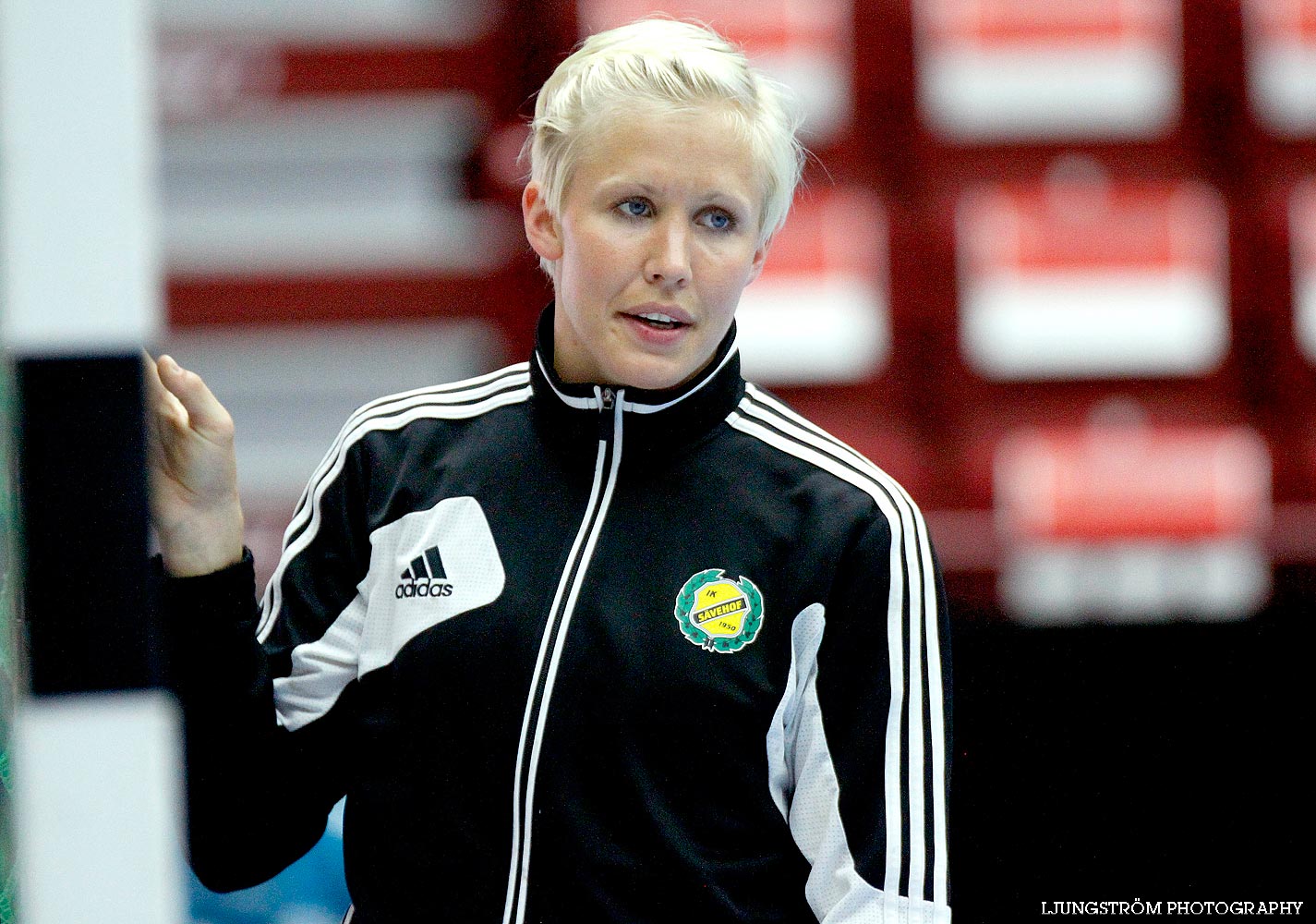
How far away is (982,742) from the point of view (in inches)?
75.9

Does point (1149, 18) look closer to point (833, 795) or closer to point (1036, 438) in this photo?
point (1036, 438)

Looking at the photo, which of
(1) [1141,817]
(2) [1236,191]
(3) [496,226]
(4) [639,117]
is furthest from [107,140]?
(2) [1236,191]

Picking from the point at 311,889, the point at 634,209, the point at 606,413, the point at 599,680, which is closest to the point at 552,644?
the point at 599,680

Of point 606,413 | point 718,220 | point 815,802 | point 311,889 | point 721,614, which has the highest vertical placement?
point 718,220

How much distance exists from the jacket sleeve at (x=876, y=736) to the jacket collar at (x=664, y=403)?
12cm

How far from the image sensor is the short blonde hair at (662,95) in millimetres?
952

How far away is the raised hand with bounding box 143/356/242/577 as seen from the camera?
33.7 inches

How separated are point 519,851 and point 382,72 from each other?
2581mm

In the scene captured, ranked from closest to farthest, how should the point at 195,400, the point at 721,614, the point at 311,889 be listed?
the point at 195,400 < the point at 721,614 < the point at 311,889

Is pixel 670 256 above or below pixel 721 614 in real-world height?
above

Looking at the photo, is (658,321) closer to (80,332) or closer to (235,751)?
(235,751)

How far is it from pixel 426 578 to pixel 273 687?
11cm

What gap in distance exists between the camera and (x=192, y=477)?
0.89m

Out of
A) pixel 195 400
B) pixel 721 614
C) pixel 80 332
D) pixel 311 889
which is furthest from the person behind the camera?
pixel 311 889
